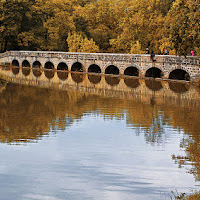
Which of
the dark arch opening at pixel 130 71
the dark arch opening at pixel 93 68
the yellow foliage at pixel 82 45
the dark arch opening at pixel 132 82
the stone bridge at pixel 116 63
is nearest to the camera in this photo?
the dark arch opening at pixel 132 82

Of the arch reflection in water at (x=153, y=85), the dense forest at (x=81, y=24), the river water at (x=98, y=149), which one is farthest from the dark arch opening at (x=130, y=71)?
the river water at (x=98, y=149)

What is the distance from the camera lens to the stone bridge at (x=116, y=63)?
33.0 metres

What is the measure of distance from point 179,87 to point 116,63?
990 centimetres

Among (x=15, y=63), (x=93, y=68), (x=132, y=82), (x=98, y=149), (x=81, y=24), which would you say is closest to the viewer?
(x=98, y=149)

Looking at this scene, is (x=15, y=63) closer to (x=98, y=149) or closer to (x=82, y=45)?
(x=82, y=45)

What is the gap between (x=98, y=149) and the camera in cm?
1293

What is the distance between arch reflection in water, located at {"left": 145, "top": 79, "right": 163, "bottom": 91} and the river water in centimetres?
658

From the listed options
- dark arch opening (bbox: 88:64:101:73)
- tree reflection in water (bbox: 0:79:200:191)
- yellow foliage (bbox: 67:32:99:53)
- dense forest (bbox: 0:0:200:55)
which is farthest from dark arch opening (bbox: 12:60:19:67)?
tree reflection in water (bbox: 0:79:200:191)

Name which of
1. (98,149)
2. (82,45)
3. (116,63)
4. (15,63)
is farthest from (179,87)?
(15,63)

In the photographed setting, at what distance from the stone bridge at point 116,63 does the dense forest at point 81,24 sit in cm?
358

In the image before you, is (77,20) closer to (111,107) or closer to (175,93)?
(175,93)

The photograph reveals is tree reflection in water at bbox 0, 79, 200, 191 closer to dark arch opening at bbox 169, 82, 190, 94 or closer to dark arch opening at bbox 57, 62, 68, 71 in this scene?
dark arch opening at bbox 169, 82, 190, 94

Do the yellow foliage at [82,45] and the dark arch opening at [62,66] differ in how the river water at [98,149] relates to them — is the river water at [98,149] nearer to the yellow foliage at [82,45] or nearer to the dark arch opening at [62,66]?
the yellow foliage at [82,45]

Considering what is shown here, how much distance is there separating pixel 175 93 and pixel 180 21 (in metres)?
4.68
